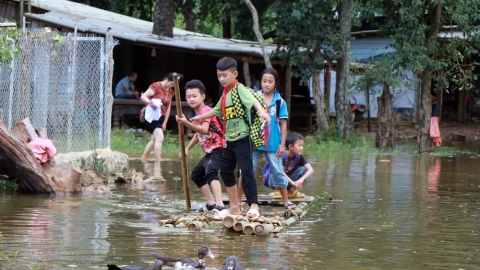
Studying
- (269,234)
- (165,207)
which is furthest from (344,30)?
(269,234)

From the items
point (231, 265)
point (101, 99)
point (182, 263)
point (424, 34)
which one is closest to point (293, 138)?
point (182, 263)

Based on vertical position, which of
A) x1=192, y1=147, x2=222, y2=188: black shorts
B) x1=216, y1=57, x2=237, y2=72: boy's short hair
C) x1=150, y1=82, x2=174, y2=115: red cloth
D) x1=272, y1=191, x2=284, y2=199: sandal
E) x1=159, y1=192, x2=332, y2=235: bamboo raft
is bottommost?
x1=159, y1=192, x2=332, y2=235: bamboo raft

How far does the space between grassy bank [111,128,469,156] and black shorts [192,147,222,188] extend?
27.4 ft

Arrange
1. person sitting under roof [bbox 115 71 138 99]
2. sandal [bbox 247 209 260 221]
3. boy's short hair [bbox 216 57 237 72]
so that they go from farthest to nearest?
person sitting under roof [bbox 115 71 138 99] → boy's short hair [bbox 216 57 237 72] → sandal [bbox 247 209 260 221]

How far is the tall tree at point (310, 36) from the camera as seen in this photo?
24.2 meters

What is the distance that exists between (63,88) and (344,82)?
11195 millimetres

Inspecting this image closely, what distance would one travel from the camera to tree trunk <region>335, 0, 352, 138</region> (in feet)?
80.3

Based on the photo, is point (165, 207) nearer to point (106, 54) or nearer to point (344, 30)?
point (106, 54)

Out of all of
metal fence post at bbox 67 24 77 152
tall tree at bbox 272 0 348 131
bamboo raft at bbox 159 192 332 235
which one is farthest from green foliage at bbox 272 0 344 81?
bamboo raft at bbox 159 192 332 235

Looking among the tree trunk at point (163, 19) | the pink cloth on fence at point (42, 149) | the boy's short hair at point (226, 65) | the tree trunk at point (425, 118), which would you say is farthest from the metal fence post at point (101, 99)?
the tree trunk at point (163, 19)

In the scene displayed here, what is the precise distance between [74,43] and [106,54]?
23.0 inches

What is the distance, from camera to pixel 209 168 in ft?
33.0

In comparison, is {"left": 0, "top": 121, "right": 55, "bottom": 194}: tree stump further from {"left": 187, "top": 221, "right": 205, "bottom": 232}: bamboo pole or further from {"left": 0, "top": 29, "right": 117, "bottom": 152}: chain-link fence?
{"left": 187, "top": 221, "right": 205, "bottom": 232}: bamboo pole

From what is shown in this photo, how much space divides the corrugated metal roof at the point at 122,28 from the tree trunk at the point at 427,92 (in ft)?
16.8
